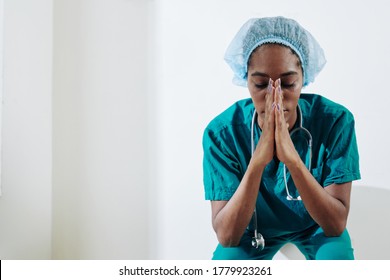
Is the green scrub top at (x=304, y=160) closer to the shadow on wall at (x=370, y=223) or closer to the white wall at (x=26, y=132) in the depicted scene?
the shadow on wall at (x=370, y=223)

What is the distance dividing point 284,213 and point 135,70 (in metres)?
0.62

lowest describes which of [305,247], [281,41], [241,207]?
[305,247]

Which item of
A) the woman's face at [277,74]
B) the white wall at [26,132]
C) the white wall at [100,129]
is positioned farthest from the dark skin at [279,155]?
the white wall at [26,132]

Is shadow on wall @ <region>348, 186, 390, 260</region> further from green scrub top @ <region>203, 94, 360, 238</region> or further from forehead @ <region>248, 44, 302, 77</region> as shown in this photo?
forehead @ <region>248, 44, 302, 77</region>

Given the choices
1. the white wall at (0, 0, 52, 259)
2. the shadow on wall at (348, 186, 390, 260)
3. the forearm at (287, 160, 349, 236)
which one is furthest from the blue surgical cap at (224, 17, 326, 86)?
the white wall at (0, 0, 52, 259)

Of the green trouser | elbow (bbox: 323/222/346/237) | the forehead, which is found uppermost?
the forehead

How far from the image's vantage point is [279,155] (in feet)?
3.64

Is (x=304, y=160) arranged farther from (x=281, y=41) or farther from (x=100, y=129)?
(x=100, y=129)

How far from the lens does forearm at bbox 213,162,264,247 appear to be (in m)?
1.11

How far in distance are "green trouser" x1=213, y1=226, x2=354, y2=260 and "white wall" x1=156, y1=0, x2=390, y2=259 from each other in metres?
0.08

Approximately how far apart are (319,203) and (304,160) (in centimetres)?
12

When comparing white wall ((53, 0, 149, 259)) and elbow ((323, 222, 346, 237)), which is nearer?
elbow ((323, 222, 346, 237))

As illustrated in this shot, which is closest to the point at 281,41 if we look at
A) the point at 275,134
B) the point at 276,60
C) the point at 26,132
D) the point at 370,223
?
the point at 276,60

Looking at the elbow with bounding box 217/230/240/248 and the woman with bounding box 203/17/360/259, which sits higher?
the woman with bounding box 203/17/360/259
